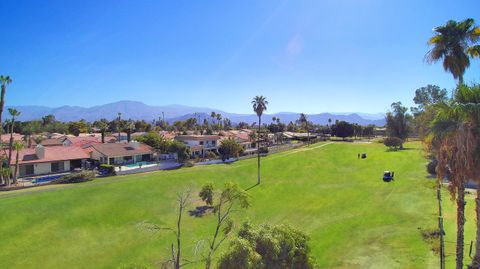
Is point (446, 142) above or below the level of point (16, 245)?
above

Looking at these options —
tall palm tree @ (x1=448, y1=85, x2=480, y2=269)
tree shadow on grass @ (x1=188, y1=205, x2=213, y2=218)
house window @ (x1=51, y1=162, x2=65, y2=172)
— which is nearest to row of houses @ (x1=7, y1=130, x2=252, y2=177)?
house window @ (x1=51, y1=162, x2=65, y2=172)

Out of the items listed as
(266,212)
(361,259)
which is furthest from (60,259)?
(361,259)

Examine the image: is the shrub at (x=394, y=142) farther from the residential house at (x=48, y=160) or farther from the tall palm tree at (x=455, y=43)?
the residential house at (x=48, y=160)

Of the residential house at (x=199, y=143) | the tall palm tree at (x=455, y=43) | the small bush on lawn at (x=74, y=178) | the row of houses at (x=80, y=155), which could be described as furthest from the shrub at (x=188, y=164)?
the tall palm tree at (x=455, y=43)

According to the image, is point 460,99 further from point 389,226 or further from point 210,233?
point 210,233

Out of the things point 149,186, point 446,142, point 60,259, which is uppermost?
point 446,142

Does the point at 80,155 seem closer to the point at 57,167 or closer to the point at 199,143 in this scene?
the point at 57,167
